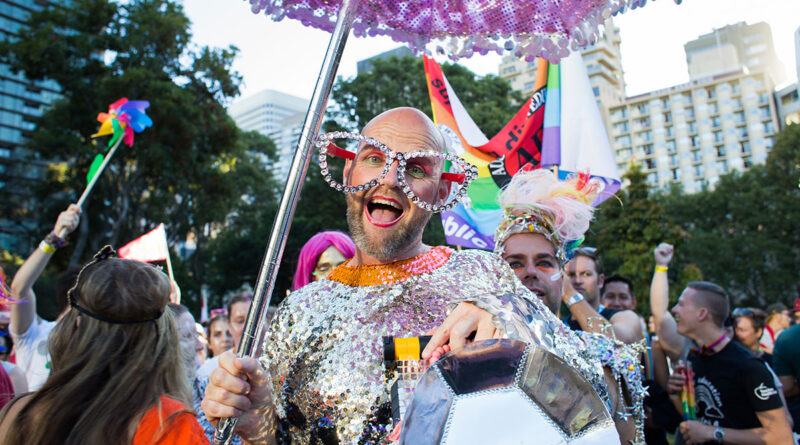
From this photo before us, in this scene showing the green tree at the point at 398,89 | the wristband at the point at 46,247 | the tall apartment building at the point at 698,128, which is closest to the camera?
the wristband at the point at 46,247

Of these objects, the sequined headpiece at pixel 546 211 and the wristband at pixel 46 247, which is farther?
the wristband at pixel 46 247

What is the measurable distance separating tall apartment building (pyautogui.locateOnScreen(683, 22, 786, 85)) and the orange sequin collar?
83369 mm

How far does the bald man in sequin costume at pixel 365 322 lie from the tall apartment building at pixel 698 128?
70.7 metres

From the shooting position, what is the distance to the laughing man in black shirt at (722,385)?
10.8 ft

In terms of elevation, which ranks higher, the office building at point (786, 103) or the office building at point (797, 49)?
the office building at point (786, 103)

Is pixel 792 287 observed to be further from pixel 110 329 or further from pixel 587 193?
pixel 110 329

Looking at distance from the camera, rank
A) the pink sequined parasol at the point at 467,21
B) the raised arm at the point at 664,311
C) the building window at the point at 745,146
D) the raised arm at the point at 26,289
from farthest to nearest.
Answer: the building window at the point at 745,146 → the raised arm at the point at 664,311 → the raised arm at the point at 26,289 → the pink sequined parasol at the point at 467,21

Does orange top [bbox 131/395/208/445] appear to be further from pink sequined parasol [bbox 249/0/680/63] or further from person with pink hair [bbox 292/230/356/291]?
person with pink hair [bbox 292/230/356/291]

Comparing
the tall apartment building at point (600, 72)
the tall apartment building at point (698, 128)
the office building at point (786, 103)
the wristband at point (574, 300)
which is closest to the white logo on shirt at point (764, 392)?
the wristband at point (574, 300)

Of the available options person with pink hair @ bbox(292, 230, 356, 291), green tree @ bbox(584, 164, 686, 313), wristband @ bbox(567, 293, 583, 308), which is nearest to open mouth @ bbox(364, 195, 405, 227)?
wristband @ bbox(567, 293, 583, 308)

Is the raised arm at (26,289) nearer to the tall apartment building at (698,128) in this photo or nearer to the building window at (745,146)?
the tall apartment building at (698,128)

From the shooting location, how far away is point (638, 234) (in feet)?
82.9

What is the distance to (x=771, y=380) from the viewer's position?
3322mm

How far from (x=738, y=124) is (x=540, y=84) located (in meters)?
74.8
